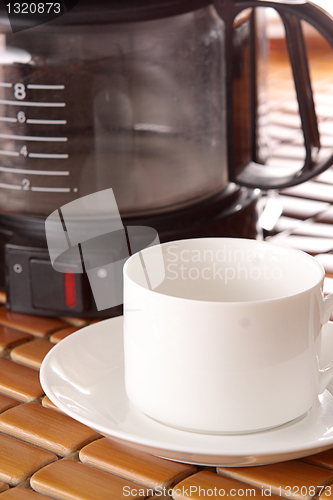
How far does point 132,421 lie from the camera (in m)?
0.32

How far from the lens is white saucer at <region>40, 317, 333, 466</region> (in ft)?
0.94

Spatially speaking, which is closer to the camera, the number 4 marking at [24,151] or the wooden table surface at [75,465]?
the wooden table surface at [75,465]

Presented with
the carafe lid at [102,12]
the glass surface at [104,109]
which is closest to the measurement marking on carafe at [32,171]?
the glass surface at [104,109]

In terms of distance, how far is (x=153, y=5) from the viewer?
0.44 metres

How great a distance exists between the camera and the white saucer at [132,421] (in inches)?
11.2

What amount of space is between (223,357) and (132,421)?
2.4 inches

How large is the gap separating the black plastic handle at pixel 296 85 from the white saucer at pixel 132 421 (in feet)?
0.46

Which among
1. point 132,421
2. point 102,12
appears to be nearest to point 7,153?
point 102,12

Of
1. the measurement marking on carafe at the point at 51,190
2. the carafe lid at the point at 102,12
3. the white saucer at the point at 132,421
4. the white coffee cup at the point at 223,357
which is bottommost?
the white saucer at the point at 132,421

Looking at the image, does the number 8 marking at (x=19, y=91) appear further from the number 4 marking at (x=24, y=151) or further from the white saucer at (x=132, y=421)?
the white saucer at (x=132, y=421)

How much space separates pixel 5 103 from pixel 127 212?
12cm

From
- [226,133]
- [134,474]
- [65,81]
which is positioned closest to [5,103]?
[65,81]

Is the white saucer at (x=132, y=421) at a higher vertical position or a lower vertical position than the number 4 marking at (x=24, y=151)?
lower

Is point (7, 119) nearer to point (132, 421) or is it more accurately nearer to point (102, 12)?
point (102, 12)
